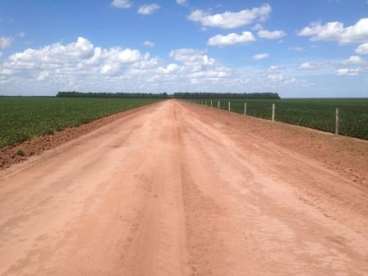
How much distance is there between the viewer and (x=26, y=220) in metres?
7.05

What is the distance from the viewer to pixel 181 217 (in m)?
7.24

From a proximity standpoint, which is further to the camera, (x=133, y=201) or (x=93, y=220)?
(x=133, y=201)

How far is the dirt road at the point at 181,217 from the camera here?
5402mm

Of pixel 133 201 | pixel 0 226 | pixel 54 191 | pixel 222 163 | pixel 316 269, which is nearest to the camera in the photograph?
pixel 316 269

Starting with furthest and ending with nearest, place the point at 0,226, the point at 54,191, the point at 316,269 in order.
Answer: the point at 54,191, the point at 0,226, the point at 316,269

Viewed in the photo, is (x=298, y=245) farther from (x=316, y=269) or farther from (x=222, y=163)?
(x=222, y=163)

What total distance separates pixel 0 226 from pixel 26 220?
378 mm

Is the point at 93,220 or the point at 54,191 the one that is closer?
the point at 93,220

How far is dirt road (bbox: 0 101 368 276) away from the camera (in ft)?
17.7

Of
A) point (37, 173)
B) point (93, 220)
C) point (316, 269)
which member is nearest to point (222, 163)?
point (37, 173)

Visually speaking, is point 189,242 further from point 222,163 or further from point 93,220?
point 222,163

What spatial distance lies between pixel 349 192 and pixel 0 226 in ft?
19.3

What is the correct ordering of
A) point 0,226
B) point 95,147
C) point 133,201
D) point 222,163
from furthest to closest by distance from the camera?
1. point 95,147
2. point 222,163
3. point 133,201
4. point 0,226

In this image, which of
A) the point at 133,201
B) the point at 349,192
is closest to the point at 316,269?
the point at 133,201
